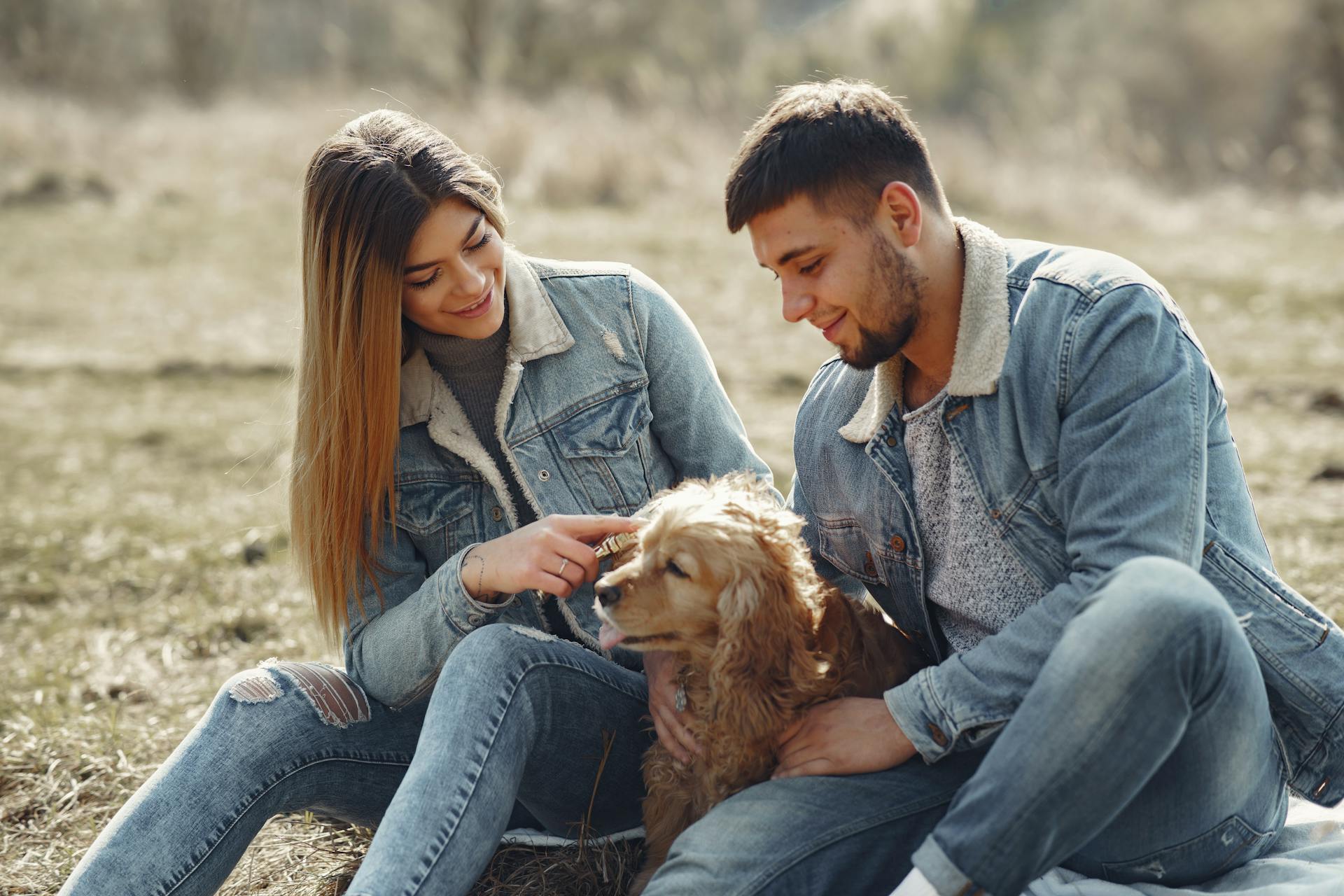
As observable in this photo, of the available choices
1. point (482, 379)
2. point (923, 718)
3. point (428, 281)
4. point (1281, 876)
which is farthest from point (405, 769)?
point (1281, 876)

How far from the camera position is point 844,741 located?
2570mm

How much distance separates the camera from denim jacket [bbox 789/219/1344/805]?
7.55 feet

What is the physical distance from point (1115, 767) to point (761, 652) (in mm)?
866

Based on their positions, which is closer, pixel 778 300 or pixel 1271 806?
pixel 1271 806

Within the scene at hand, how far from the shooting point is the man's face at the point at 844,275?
256cm

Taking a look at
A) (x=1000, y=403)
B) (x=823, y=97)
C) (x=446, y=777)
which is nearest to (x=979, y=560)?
(x=1000, y=403)

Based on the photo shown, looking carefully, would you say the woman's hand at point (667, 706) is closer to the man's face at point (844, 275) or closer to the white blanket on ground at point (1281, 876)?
the white blanket on ground at point (1281, 876)

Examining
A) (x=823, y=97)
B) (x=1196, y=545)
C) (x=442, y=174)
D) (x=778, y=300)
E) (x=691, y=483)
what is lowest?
(x=778, y=300)

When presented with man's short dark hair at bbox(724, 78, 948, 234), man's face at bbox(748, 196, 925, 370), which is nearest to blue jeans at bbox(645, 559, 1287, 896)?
man's face at bbox(748, 196, 925, 370)

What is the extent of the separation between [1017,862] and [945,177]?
11943mm

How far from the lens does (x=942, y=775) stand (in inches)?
102

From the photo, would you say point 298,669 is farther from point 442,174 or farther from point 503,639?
point 442,174

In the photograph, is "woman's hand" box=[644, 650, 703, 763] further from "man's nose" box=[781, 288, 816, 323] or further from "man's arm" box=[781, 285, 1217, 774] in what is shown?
"man's nose" box=[781, 288, 816, 323]

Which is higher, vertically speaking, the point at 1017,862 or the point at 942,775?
the point at 1017,862
